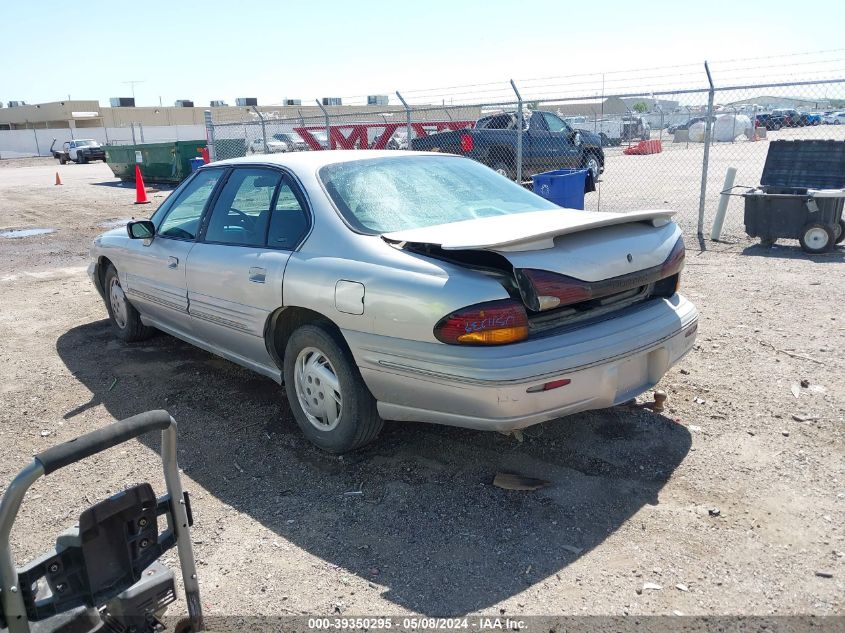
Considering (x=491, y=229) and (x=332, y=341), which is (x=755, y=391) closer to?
(x=491, y=229)

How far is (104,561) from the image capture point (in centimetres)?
187

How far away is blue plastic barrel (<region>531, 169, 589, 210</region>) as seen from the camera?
868cm

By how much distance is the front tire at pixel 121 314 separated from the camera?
577cm

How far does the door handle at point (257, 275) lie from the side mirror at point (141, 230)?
4.56 ft

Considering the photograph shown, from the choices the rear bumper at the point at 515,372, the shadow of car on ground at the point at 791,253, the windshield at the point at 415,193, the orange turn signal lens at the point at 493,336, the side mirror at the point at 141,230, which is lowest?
the shadow of car on ground at the point at 791,253

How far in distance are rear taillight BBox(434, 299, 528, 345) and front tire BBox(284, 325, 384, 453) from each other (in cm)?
70

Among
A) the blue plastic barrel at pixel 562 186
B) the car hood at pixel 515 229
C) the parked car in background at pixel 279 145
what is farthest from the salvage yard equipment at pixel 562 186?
the parked car in background at pixel 279 145

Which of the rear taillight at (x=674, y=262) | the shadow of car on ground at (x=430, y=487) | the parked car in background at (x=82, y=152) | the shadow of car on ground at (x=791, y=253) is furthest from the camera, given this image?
the parked car in background at (x=82, y=152)

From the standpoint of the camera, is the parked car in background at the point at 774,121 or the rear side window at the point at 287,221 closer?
the rear side window at the point at 287,221

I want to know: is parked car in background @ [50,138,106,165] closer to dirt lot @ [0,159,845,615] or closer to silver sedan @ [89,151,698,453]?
dirt lot @ [0,159,845,615]

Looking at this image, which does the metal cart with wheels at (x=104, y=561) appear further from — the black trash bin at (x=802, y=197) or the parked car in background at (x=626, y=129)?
the parked car in background at (x=626, y=129)

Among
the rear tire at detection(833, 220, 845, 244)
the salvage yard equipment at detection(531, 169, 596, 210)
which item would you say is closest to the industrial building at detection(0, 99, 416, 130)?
the salvage yard equipment at detection(531, 169, 596, 210)

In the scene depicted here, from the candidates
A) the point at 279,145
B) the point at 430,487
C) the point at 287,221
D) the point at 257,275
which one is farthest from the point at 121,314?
the point at 279,145

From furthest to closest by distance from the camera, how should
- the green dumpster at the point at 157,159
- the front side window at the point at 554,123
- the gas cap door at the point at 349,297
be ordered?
1. the green dumpster at the point at 157,159
2. the front side window at the point at 554,123
3. the gas cap door at the point at 349,297
